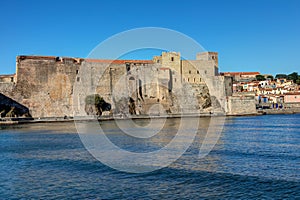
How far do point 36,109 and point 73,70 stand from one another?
4.14 m

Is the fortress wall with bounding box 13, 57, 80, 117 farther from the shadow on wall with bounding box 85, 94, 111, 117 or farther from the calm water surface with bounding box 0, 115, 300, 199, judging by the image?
the calm water surface with bounding box 0, 115, 300, 199

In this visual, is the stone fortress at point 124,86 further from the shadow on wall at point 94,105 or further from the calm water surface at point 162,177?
the calm water surface at point 162,177

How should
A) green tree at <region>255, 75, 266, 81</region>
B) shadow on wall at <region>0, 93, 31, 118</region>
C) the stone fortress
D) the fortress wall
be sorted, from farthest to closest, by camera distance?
green tree at <region>255, 75, 266, 81</region> → the stone fortress → the fortress wall → shadow on wall at <region>0, 93, 31, 118</region>

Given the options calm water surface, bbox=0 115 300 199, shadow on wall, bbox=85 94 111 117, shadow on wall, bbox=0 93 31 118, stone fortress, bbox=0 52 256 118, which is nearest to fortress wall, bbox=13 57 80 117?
stone fortress, bbox=0 52 256 118

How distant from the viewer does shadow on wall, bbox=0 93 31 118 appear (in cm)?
2386

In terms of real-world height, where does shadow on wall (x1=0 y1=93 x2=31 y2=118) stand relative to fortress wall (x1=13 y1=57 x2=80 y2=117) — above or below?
below

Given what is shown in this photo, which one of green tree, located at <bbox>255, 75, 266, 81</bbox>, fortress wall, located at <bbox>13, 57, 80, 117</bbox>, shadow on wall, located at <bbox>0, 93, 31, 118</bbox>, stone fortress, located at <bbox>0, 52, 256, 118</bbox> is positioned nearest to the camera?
shadow on wall, located at <bbox>0, 93, 31, 118</bbox>

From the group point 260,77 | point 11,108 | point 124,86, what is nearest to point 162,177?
point 11,108

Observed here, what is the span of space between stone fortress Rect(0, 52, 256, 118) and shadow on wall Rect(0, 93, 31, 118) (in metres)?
0.25

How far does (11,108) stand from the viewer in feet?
79.5

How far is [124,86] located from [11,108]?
344 inches

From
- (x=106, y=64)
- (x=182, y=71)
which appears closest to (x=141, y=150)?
(x=106, y=64)

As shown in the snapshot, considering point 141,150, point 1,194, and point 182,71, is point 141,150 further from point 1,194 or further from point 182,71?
point 182,71

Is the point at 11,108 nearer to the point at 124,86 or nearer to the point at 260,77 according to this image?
the point at 124,86
